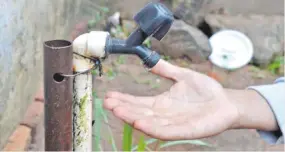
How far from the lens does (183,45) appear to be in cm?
376

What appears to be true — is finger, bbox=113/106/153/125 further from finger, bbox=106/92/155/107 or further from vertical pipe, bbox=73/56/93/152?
vertical pipe, bbox=73/56/93/152

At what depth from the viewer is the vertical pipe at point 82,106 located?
119cm

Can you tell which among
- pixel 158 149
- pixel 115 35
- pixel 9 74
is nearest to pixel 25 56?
pixel 9 74

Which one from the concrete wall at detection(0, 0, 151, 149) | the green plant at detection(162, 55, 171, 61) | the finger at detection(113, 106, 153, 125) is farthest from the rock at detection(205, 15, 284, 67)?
the finger at detection(113, 106, 153, 125)

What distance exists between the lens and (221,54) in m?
3.83

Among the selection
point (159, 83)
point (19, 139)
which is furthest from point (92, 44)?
point (159, 83)

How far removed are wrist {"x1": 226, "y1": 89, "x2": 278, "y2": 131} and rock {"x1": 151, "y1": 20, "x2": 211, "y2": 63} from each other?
1.95 metres

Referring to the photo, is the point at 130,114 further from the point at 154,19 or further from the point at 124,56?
the point at 124,56

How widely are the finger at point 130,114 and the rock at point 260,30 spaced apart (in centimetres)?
234

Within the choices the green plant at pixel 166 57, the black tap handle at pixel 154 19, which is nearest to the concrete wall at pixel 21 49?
the black tap handle at pixel 154 19

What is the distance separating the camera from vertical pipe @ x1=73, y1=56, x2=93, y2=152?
119 centimetres

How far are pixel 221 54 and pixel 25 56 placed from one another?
2046 millimetres

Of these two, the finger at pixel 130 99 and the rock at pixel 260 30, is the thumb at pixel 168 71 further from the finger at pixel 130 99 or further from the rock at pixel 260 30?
the rock at pixel 260 30

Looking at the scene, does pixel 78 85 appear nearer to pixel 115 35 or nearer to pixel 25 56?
pixel 25 56
